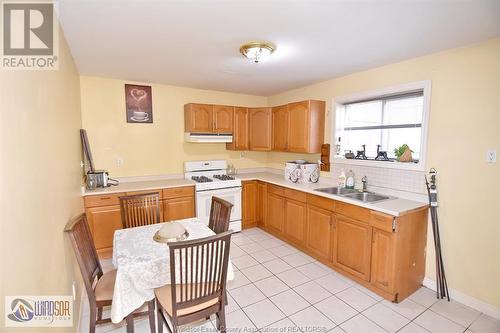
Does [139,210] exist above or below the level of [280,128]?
below

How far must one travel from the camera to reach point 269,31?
6.57ft

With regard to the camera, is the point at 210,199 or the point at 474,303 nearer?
the point at 474,303

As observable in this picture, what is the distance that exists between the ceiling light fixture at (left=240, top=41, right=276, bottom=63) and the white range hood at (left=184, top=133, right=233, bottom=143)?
1850 mm

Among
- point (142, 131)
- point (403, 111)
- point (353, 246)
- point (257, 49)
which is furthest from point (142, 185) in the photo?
point (403, 111)

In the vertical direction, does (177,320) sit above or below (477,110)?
below

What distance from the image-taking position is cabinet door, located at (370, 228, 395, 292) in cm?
235

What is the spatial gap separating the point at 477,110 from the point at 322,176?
193 cm

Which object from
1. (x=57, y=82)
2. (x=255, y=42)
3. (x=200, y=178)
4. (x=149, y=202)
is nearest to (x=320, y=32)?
(x=255, y=42)

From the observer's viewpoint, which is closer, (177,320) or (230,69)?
(177,320)

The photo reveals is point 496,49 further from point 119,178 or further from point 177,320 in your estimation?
point 119,178

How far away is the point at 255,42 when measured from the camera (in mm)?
2191

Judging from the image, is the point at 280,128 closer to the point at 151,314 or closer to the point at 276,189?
the point at 276,189

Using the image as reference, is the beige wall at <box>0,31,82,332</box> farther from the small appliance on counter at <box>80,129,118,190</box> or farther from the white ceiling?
the small appliance on counter at <box>80,129,118,190</box>

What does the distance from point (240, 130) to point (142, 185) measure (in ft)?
6.13
